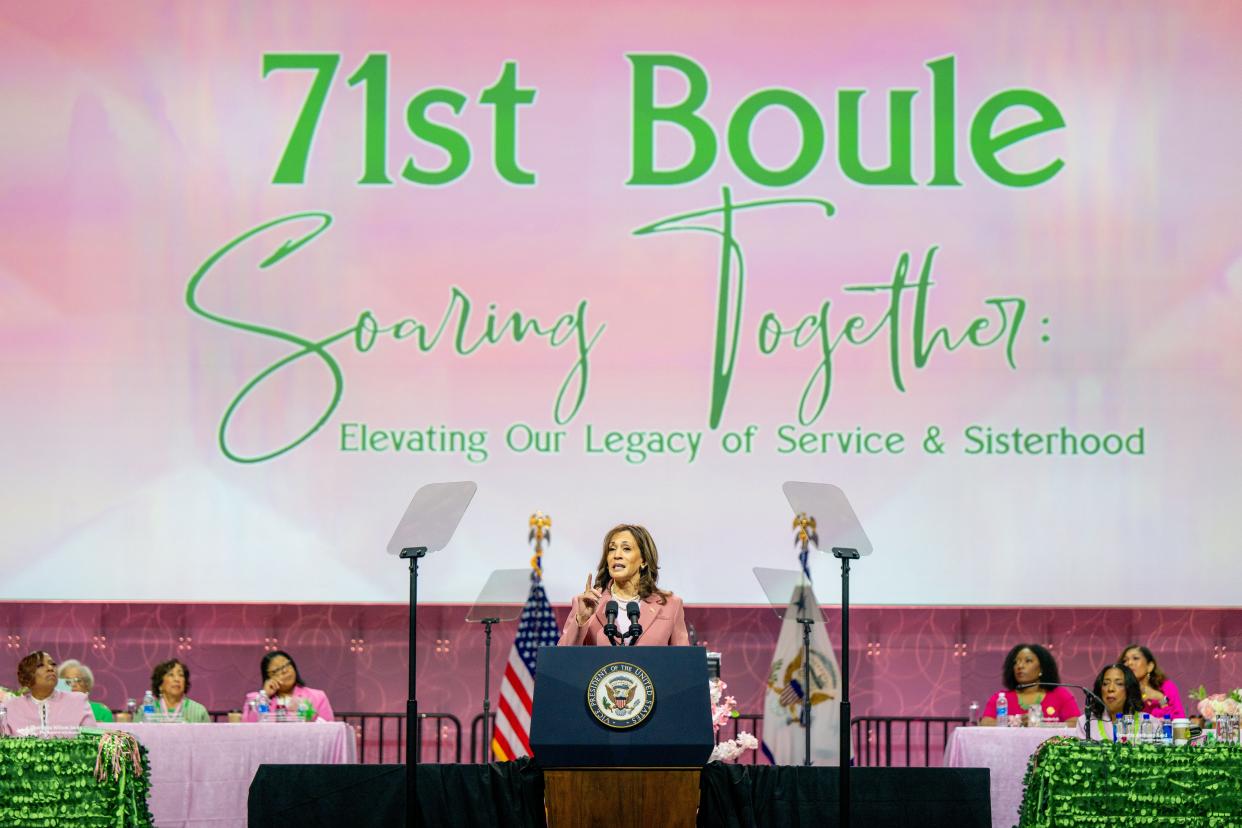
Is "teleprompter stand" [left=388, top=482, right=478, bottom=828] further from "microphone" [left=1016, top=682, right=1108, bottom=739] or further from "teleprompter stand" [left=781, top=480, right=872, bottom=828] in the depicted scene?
"microphone" [left=1016, top=682, right=1108, bottom=739]

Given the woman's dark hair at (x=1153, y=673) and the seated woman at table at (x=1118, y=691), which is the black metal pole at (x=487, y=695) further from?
the woman's dark hair at (x=1153, y=673)

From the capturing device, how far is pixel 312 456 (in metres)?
9.11

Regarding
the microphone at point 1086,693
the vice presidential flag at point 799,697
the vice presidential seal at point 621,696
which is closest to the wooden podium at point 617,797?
the vice presidential seal at point 621,696

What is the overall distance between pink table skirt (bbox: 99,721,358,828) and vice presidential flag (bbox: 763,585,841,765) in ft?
8.53

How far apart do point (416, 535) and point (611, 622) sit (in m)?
0.81

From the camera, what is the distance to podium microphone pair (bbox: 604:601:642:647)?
17.9 feet

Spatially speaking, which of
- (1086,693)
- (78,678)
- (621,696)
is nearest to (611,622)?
(621,696)

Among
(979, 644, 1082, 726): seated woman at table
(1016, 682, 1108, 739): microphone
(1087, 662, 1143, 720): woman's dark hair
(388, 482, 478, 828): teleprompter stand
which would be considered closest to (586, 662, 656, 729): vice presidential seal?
(388, 482, 478, 828): teleprompter stand

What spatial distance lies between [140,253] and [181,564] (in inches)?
69.8

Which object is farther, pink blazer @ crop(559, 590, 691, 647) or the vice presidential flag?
the vice presidential flag

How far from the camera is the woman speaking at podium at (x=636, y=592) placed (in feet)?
20.0

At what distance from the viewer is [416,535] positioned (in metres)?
6.03

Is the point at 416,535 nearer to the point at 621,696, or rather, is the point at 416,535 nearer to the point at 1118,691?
the point at 621,696

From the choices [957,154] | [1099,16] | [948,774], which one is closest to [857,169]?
[957,154]
